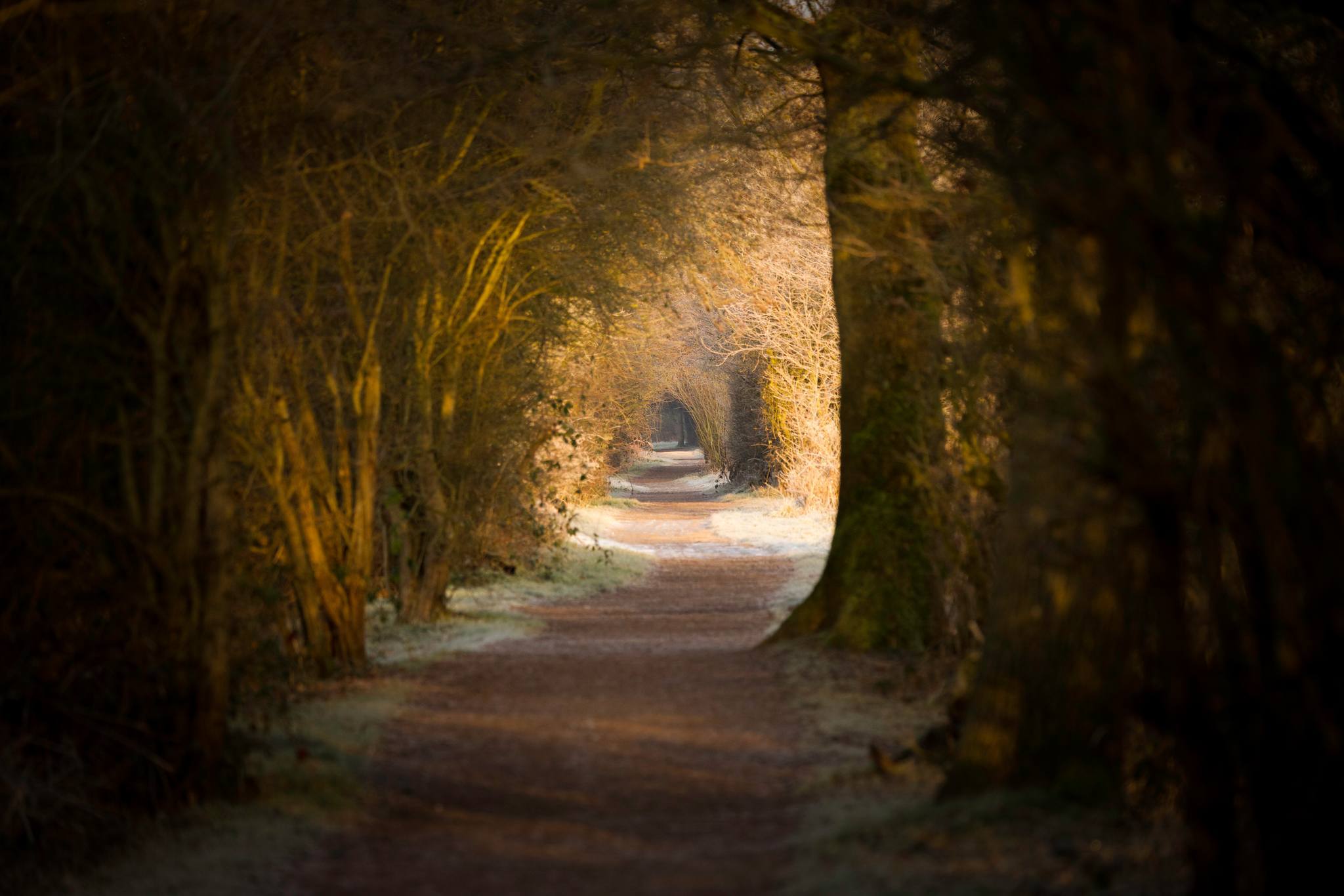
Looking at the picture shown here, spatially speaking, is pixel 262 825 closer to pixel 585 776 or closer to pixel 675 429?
pixel 585 776

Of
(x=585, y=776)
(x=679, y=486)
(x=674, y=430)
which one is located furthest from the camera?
(x=674, y=430)

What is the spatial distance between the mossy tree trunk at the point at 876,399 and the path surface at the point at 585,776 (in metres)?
0.91

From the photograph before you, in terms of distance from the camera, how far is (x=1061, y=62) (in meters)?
3.63

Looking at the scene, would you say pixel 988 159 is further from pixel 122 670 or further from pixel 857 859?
pixel 122 670

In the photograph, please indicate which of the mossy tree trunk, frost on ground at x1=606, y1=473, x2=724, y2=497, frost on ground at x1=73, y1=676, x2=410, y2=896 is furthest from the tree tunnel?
frost on ground at x1=73, y1=676, x2=410, y2=896

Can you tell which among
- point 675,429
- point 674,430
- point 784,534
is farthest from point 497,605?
point 674,430

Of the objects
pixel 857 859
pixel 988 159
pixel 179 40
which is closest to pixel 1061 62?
pixel 988 159

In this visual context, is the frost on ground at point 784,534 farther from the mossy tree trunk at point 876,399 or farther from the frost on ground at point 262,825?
the frost on ground at point 262,825

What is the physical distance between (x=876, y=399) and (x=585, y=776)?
475 centimetres

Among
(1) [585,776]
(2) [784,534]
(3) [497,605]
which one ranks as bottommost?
(1) [585,776]

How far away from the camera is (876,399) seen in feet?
36.3

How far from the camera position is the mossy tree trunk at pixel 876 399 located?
10.1 meters

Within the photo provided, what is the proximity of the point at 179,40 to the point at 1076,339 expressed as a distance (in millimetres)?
4242

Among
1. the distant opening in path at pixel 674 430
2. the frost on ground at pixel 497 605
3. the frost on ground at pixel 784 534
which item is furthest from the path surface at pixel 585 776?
the distant opening in path at pixel 674 430
